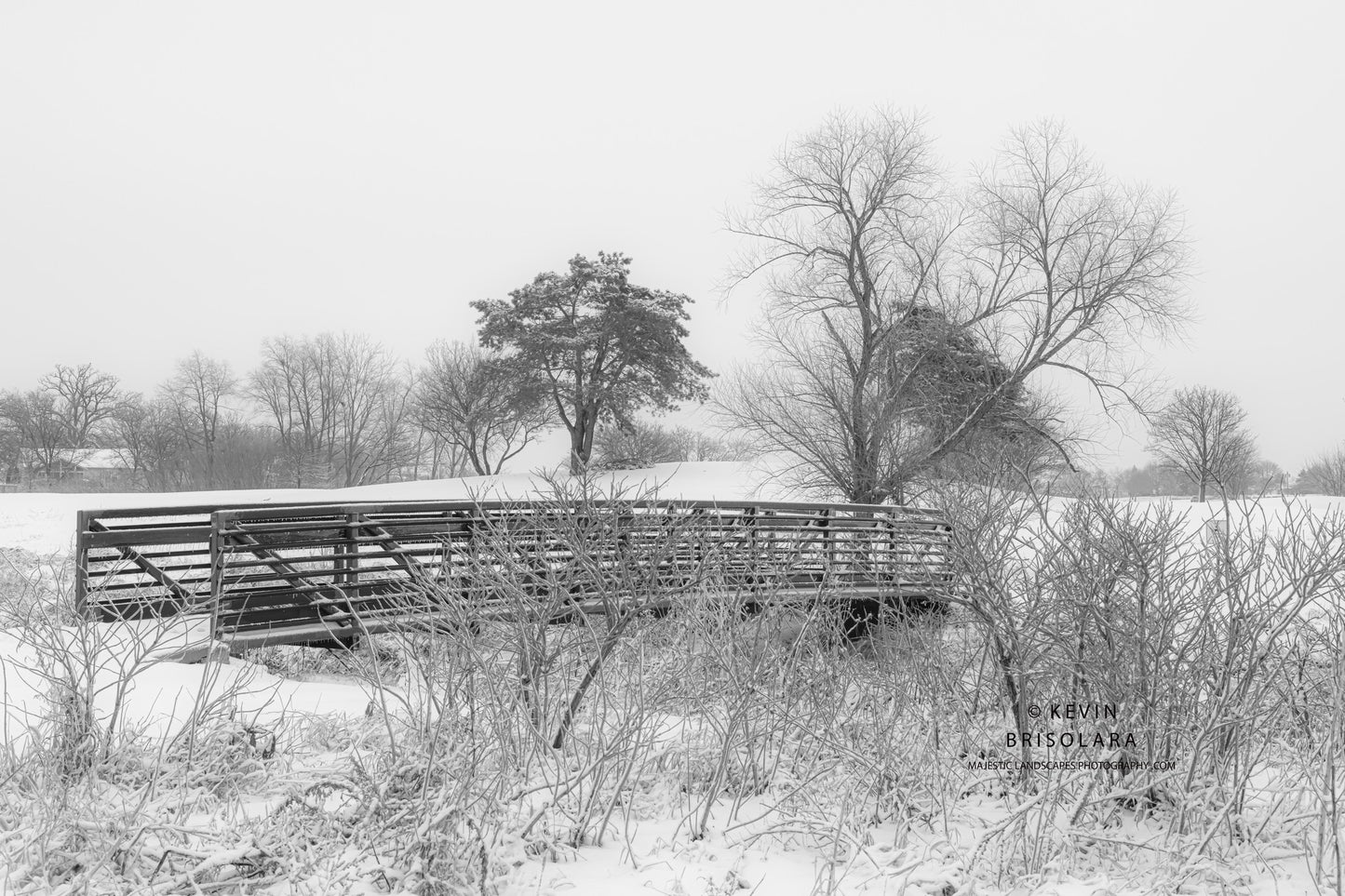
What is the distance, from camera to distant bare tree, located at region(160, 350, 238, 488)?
141 feet

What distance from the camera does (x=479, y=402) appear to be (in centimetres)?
3341

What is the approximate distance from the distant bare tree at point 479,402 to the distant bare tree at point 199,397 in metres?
10.6

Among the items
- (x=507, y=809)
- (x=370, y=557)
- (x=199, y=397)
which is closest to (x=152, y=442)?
(x=199, y=397)

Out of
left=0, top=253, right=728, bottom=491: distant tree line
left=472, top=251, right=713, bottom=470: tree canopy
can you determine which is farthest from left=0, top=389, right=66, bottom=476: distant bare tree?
left=472, top=251, right=713, bottom=470: tree canopy

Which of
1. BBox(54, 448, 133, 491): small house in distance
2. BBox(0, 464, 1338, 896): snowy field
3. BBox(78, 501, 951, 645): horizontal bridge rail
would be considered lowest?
BBox(0, 464, 1338, 896): snowy field

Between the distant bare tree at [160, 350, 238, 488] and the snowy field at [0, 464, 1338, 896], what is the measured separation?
40.7 metres

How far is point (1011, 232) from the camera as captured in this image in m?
20.8

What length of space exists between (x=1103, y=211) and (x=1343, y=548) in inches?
694

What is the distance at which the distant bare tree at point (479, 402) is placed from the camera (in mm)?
30625

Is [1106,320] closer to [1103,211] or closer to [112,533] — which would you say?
[1103,211]

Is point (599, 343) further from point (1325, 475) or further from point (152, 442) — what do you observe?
point (1325, 475)

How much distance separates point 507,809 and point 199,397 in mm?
44920

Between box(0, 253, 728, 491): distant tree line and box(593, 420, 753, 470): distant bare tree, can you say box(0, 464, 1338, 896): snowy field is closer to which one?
box(593, 420, 753, 470): distant bare tree

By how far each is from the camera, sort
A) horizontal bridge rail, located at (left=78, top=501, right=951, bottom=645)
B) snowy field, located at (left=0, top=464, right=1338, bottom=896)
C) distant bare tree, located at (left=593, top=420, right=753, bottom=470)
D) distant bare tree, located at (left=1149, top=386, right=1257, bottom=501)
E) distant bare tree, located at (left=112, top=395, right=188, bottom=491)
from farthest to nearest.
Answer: distant bare tree, located at (left=112, top=395, right=188, bottom=491), distant bare tree, located at (left=1149, top=386, right=1257, bottom=501), distant bare tree, located at (left=593, top=420, right=753, bottom=470), horizontal bridge rail, located at (left=78, top=501, right=951, bottom=645), snowy field, located at (left=0, top=464, right=1338, bottom=896)
